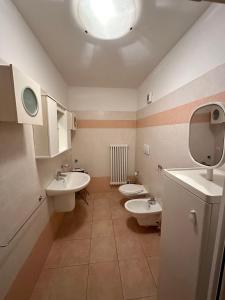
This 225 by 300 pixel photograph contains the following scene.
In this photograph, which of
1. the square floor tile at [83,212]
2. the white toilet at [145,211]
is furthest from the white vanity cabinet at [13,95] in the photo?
the square floor tile at [83,212]

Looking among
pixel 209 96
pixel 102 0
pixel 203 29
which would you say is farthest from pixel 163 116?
pixel 102 0

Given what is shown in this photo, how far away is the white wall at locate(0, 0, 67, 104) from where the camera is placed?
0.94 meters

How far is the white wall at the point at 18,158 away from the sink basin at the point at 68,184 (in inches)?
5.4

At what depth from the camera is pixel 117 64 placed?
72.6 inches

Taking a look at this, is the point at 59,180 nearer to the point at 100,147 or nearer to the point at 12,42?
the point at 100,147

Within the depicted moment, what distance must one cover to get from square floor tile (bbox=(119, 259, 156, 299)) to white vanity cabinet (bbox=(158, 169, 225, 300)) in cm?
33

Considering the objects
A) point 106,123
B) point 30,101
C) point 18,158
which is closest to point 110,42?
point 30,101

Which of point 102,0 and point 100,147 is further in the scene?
point 100,147

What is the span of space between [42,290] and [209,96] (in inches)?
84.1

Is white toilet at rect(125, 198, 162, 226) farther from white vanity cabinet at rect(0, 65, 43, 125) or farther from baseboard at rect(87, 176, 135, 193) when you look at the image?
white vanity cabinet at rect(0, 65, 43, 125)

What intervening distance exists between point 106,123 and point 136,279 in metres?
2.35

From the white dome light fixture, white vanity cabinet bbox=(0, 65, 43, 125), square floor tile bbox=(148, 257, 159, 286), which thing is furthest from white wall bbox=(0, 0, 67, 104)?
square floor tile bbox=(148, 257, 159, 286)

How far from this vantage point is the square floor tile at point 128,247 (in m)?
1.55

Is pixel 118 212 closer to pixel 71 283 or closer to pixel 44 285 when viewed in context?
pixel 71 283
